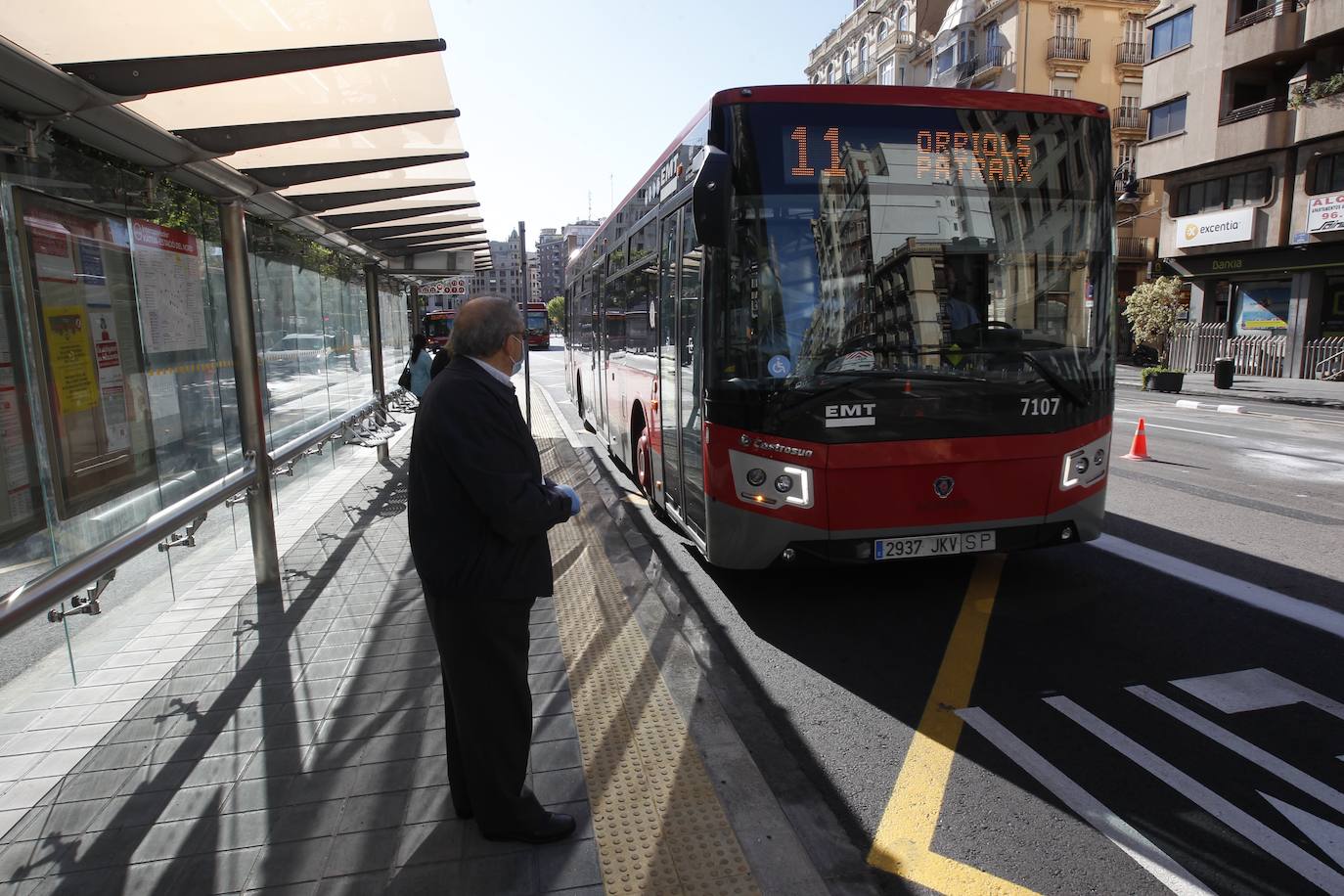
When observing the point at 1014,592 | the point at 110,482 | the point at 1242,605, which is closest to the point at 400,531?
the point at 110,482

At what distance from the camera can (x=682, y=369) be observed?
5.80 metres

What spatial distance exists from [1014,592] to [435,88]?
4898mm

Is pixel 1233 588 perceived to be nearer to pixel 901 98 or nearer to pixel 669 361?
pixel 901 98

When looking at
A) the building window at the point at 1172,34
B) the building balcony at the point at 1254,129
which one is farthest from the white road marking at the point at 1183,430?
the building window at the point at 1172,34

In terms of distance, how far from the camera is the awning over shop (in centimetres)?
330

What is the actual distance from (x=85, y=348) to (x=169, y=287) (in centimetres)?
102

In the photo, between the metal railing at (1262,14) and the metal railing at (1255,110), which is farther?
the metal railing at (1255,110)

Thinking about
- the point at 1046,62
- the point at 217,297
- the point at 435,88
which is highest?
the point at 1046,62

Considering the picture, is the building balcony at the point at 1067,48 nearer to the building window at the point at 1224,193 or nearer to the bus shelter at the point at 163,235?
the building window at the point at 1224,193

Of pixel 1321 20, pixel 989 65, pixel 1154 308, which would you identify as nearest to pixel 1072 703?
pixel 1154 308

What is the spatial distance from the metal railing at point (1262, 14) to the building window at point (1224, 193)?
4.85m

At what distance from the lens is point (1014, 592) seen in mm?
5680

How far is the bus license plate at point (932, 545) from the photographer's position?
16.3 ft

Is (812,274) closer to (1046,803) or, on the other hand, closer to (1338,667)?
(1046,803)
